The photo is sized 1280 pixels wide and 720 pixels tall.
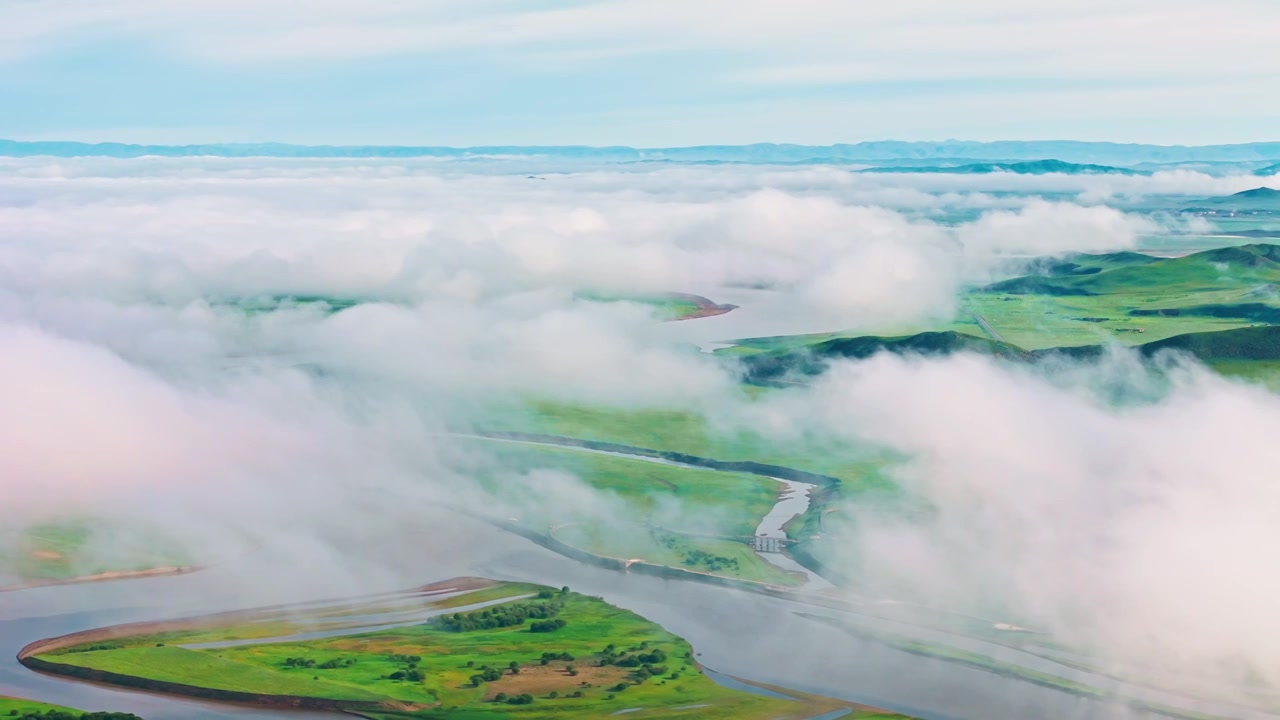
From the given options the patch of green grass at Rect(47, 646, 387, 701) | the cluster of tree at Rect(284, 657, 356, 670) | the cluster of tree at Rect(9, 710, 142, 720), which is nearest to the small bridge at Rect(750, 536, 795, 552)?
the cluster of tree at Rect(284, 657, 356, 670)

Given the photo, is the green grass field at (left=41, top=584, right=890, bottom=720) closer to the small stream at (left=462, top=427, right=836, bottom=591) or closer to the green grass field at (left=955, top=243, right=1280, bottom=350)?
the small stream at (left=462, top=427, right=836, bottom=591)

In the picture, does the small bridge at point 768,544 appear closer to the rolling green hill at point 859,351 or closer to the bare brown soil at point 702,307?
the rolling green hill at point 859,351

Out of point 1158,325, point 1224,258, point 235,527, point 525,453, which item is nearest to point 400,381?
point 525,453

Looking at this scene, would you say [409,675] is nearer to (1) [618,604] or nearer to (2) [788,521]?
(1) [618,604]

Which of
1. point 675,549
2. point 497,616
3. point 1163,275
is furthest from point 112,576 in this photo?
point 1163,275

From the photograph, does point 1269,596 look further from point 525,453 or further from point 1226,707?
point 525,453
